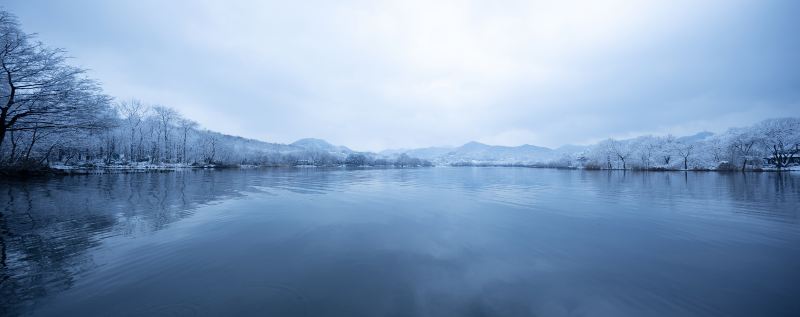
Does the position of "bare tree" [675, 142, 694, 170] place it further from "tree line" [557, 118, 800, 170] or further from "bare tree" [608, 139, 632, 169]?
"bare tree" [608, 139, 632, 169]

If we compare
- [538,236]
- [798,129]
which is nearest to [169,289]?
[538,236]

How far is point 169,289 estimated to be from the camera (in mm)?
4355

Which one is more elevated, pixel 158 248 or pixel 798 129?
pixel 798 129

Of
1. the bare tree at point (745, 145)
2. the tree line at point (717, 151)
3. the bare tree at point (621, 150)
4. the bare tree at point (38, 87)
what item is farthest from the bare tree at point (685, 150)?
the bare tree at point (38, 87)

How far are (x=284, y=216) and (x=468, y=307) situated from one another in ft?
28.9

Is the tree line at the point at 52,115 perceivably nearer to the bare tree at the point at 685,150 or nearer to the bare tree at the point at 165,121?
the bare tree at the point at 165,121

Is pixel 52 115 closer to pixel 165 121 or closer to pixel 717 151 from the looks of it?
pixel 165 121

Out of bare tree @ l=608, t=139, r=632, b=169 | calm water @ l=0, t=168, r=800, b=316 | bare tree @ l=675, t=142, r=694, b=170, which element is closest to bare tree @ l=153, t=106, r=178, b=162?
calm water @ l=0, t=168, r=800, b=316

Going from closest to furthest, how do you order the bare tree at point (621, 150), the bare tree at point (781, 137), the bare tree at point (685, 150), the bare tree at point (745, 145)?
the bare tree at point (781, 137) < the bare tree at point (745, 145) < the bare tree at point (685, 150) < the bare tree at point (621, 150)

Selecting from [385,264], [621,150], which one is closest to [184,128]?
[385,264]

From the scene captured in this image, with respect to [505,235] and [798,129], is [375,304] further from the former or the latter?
[798,129]

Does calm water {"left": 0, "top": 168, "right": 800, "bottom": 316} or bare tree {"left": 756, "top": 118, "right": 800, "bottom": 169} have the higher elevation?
bare tree {"left": 756, "top": 118, "right": 800, "bottom": 169}

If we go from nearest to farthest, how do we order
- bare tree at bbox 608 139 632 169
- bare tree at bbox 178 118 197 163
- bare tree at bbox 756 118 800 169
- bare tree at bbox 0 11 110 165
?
bare tree at bbox 0 11 110 165, bare tree at bbox 756 118 800 169, bare tree at bbox 178 118 197 163, bare tree at bbox 608 139 632 169

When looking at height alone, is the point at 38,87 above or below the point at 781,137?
below
